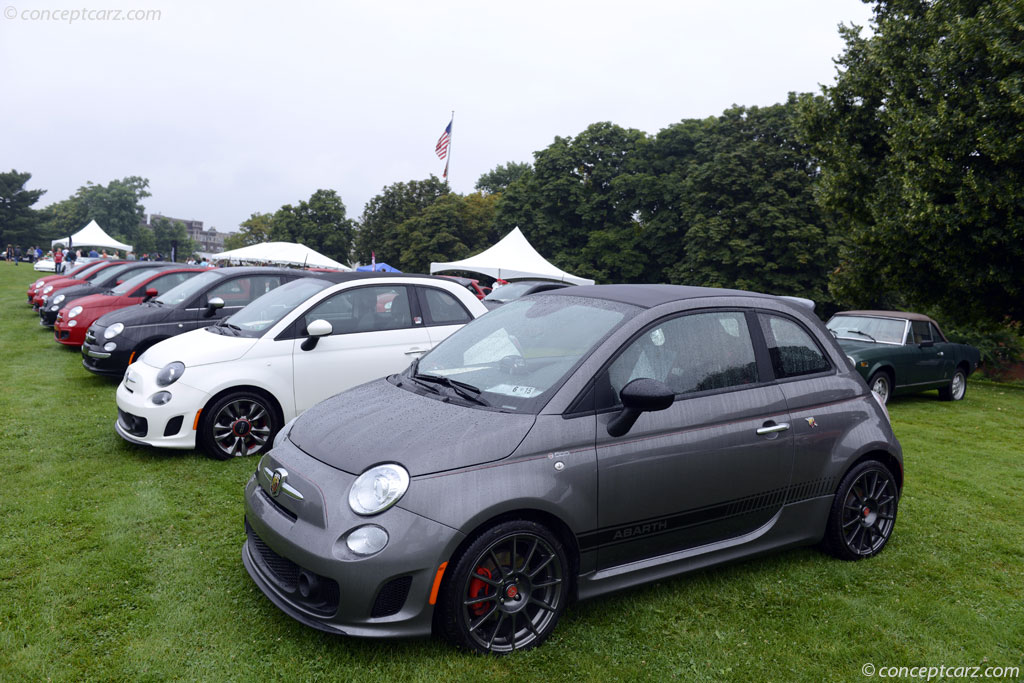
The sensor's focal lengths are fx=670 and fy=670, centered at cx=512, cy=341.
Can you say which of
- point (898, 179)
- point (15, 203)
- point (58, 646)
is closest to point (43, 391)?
point (58, 646)

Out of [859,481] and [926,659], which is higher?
[859,481]

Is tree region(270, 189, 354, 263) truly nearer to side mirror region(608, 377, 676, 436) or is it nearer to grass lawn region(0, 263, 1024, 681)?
grass lawn region(0, 263, 1024, 681)

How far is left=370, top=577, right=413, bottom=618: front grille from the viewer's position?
278 cm

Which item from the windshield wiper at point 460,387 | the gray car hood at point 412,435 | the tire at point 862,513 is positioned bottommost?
the tire at point 862,513

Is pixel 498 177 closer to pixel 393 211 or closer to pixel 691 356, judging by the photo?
pixel 393 211

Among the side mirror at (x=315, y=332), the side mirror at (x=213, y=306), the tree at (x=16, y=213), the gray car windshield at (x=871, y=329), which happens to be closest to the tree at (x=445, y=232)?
the gray car windshield at (x=871, y=329)

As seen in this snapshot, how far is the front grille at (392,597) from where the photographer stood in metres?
2.78

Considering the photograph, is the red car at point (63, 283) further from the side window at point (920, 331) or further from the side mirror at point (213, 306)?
the side window at point (920, 331)

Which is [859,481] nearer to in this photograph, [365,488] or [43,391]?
[365,488]

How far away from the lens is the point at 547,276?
24031 mm

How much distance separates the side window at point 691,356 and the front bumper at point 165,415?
395cm

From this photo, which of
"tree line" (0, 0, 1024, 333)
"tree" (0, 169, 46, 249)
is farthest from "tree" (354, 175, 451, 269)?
"tree" (0, 169, 46, 249)

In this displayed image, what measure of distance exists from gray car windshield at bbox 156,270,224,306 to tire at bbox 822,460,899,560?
307 inches

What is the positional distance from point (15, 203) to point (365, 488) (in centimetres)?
10285
